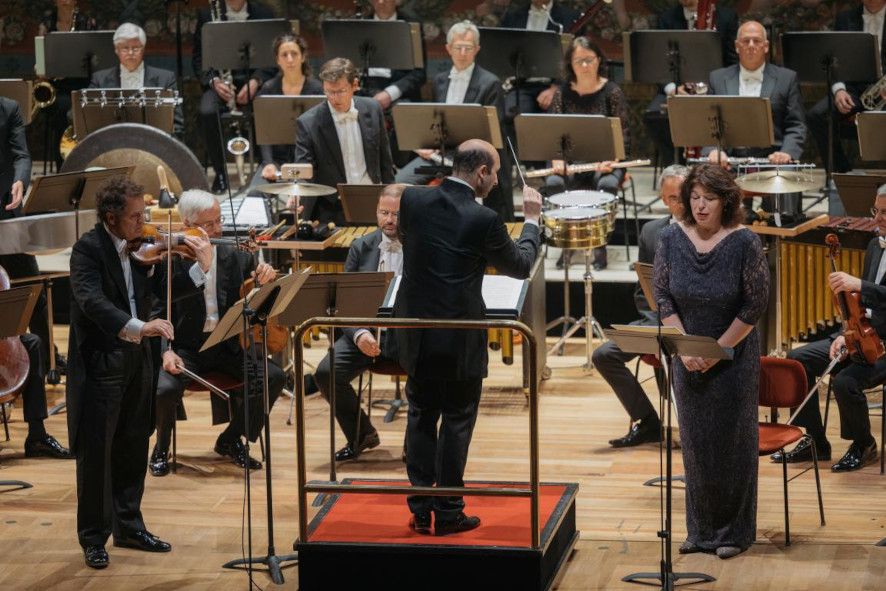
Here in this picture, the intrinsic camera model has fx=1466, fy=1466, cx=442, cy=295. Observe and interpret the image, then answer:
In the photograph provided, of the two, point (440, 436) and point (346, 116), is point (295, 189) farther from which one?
point (440, 436)

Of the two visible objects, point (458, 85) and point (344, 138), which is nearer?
point (344, 138)

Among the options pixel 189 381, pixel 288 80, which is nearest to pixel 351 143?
pixel 288 80

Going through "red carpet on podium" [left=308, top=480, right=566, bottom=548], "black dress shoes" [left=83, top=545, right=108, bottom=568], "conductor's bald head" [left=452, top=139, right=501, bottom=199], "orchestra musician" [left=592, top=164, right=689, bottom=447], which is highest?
"conductor's bald head" [left=452, top=139, right=501, bottom=199]

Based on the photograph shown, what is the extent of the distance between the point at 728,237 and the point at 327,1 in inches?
281

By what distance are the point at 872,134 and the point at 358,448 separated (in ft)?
10.3

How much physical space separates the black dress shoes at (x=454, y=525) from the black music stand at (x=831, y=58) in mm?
4364

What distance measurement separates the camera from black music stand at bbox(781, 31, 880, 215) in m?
8.82

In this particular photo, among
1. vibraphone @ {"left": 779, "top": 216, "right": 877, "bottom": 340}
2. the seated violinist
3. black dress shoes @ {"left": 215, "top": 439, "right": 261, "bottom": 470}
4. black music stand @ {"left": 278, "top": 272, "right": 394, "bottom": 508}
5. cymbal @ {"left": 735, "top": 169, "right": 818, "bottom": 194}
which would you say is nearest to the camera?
black music stand @ {"left": 278, "top": 272, "right": 394, "bottom": 508}

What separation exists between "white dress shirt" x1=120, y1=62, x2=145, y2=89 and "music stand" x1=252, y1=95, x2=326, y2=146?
122 centimetres

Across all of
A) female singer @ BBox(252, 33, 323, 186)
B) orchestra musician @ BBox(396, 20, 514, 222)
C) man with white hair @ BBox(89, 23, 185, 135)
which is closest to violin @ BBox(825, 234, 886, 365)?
orchestra musician @ BBox(396, 20, 514, 222)

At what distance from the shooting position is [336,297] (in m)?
5.91

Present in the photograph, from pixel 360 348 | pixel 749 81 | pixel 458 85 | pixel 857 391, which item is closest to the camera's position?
pixel 857 391

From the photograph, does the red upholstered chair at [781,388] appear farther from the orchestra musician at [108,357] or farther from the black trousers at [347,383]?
the orchestra musician at [108,357]

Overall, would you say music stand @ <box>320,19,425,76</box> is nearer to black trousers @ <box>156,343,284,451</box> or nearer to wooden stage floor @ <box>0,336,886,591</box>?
wooden stage floor @ <box>0,336,886,591</box>
